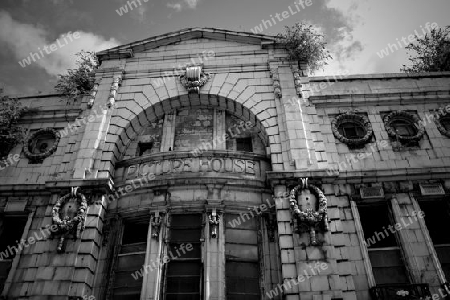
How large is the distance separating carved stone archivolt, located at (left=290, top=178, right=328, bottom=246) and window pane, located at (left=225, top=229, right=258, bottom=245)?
61.7 inches

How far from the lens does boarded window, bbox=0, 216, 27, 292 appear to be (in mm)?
9922

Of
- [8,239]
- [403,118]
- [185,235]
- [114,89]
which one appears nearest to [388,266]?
[403,118]

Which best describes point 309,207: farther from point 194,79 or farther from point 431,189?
point 194,79

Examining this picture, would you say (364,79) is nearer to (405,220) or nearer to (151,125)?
(405,220)

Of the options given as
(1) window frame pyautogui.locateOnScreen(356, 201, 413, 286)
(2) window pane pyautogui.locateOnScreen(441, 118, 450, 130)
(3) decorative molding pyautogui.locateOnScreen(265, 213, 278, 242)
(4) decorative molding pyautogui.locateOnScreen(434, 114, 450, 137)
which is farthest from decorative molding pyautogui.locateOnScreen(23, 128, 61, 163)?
(2) window pane pyautogui.locateOnScreen(441, 118, 450, 130)

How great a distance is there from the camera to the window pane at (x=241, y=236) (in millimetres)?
9742

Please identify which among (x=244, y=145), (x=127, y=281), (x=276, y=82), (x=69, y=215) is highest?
(x=276, y=82)

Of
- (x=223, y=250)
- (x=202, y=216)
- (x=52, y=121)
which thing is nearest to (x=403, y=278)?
(x=223, y=250)

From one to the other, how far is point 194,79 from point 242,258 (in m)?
6.91

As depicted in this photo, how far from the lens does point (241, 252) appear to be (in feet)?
31.5

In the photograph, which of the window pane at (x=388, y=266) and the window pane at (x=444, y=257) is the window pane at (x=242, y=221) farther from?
the window pane at (x=444, y=257)

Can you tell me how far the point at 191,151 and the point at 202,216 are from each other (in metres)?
2.20

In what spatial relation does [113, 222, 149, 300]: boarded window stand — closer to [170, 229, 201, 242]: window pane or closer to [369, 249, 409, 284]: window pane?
[170, 229, 201, 242]: window pane

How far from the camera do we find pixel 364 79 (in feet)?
40.5
